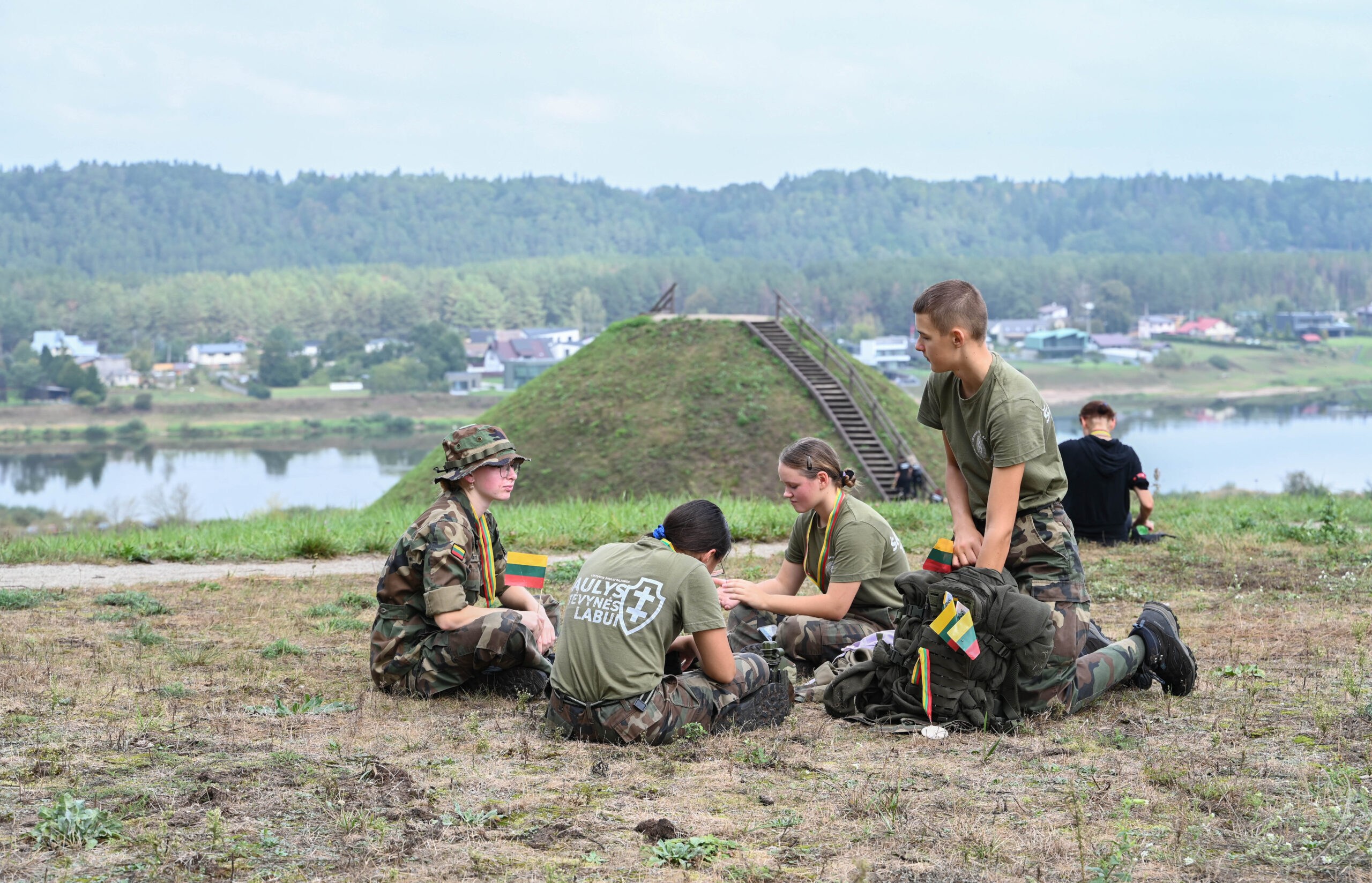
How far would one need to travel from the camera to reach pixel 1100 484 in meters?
12.2

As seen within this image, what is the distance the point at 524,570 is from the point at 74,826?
3.25 metres

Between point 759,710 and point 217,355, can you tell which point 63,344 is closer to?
point 217,355

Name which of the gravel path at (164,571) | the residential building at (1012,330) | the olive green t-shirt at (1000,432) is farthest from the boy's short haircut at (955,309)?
the residential building at (1012,330)

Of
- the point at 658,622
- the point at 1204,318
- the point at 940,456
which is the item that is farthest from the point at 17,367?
the point at 1204,318

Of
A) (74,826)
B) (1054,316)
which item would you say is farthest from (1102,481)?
(1054,316)

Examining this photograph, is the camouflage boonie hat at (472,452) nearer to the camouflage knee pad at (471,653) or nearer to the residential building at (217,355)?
the camouflage knee pad at (471,653)

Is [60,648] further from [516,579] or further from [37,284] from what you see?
[37,284]

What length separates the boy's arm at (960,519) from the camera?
5688 mm

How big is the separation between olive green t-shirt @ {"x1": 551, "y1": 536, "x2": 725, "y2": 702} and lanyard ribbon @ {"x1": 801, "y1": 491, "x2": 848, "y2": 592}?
143 cm

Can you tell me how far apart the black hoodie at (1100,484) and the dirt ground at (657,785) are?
14.5 feet

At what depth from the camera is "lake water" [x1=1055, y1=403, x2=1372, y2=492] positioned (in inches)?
2036

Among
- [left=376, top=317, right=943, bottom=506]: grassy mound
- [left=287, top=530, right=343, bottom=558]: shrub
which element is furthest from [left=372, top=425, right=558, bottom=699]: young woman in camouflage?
[left=376, top=317, right=943, bottom=506]: grassy mound

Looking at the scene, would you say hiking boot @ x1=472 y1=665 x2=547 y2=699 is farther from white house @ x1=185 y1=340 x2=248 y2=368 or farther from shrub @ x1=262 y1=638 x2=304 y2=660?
white house @ x1=185 y1=340 x2=248 y2=368

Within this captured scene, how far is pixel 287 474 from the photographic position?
71.2 meters
